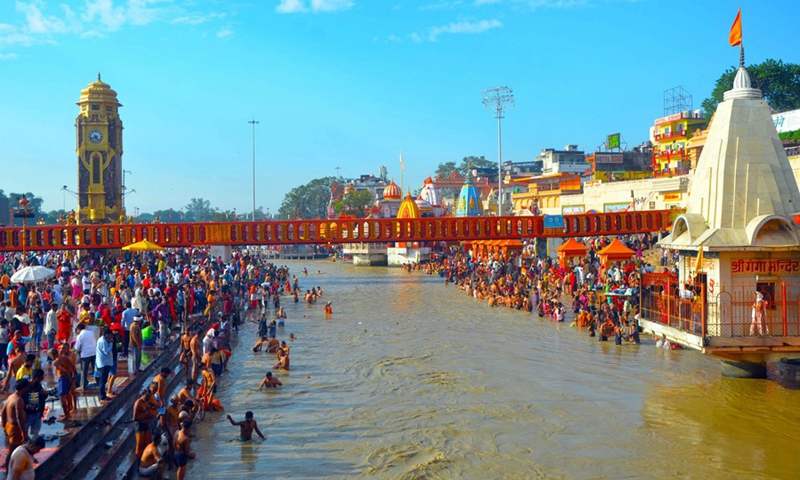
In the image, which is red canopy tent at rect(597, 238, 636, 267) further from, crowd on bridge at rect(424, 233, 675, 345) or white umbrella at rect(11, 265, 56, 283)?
white umbrella at rect(11, 265, 56, 283)

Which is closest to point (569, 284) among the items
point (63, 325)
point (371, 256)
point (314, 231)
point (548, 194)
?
point (314, 231)

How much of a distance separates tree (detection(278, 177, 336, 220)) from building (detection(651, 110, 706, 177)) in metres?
64.3

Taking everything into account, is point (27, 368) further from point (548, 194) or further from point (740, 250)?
point (548, 194)

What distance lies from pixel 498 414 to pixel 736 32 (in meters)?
10.0

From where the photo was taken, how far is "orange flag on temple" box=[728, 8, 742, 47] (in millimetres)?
15961

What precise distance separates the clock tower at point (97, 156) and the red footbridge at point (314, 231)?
13.3 feet

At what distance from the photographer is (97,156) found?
42.1 m

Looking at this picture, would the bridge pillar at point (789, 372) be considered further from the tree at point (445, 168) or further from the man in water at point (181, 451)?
the tree at point (445, 168)

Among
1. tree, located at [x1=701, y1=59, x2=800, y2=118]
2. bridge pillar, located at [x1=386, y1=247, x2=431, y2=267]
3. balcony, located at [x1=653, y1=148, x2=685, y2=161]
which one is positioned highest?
tree, located at [x1=701, y1=59, x2=800, y2=118]

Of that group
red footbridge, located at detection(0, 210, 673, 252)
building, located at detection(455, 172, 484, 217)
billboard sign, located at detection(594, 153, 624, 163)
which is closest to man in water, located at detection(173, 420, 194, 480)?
red footbridge, located at detection(0, 210, 673, 252)

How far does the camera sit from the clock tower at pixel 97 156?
4216 centimetres

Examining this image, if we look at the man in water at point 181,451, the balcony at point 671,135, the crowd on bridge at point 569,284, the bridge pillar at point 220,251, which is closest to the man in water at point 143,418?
the man in water at point 181,451

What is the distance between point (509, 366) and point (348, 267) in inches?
1783

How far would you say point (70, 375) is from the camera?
10656 millimetres
